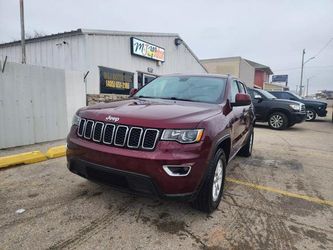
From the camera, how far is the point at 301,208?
3420 millimetres

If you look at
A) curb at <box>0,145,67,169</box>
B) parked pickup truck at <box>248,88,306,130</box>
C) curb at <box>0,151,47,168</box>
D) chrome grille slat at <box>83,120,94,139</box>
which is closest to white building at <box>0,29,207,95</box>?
curb at <box>0,145,67,169</box>

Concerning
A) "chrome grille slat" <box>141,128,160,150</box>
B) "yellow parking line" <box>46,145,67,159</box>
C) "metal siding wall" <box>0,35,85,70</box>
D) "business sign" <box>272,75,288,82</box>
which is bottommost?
"yellow parking line" <box>46,145,67,159</box>

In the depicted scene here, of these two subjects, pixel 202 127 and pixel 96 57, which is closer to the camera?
pixel 202 127

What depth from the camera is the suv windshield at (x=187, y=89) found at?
3.72 m

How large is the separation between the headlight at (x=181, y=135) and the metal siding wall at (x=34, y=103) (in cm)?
496

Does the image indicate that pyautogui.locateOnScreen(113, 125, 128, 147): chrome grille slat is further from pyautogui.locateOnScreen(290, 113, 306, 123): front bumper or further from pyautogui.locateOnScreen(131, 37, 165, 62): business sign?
pyautogui.locateOnScreen(290, 113, 306, 123): front bumper

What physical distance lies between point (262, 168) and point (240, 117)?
1.47 metres

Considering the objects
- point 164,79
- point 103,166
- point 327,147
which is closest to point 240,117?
point 164,79

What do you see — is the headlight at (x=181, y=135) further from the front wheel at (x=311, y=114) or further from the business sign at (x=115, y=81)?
the front wheel at (x=311, y=114)

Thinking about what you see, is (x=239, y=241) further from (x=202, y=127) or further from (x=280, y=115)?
(x=280, y=115)

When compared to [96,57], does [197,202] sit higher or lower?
lower

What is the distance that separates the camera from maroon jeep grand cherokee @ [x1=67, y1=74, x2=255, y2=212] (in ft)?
8.25

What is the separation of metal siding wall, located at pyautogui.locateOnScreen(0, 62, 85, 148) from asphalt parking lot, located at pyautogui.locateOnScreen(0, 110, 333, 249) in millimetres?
1946

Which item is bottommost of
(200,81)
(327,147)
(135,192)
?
(327,147)
